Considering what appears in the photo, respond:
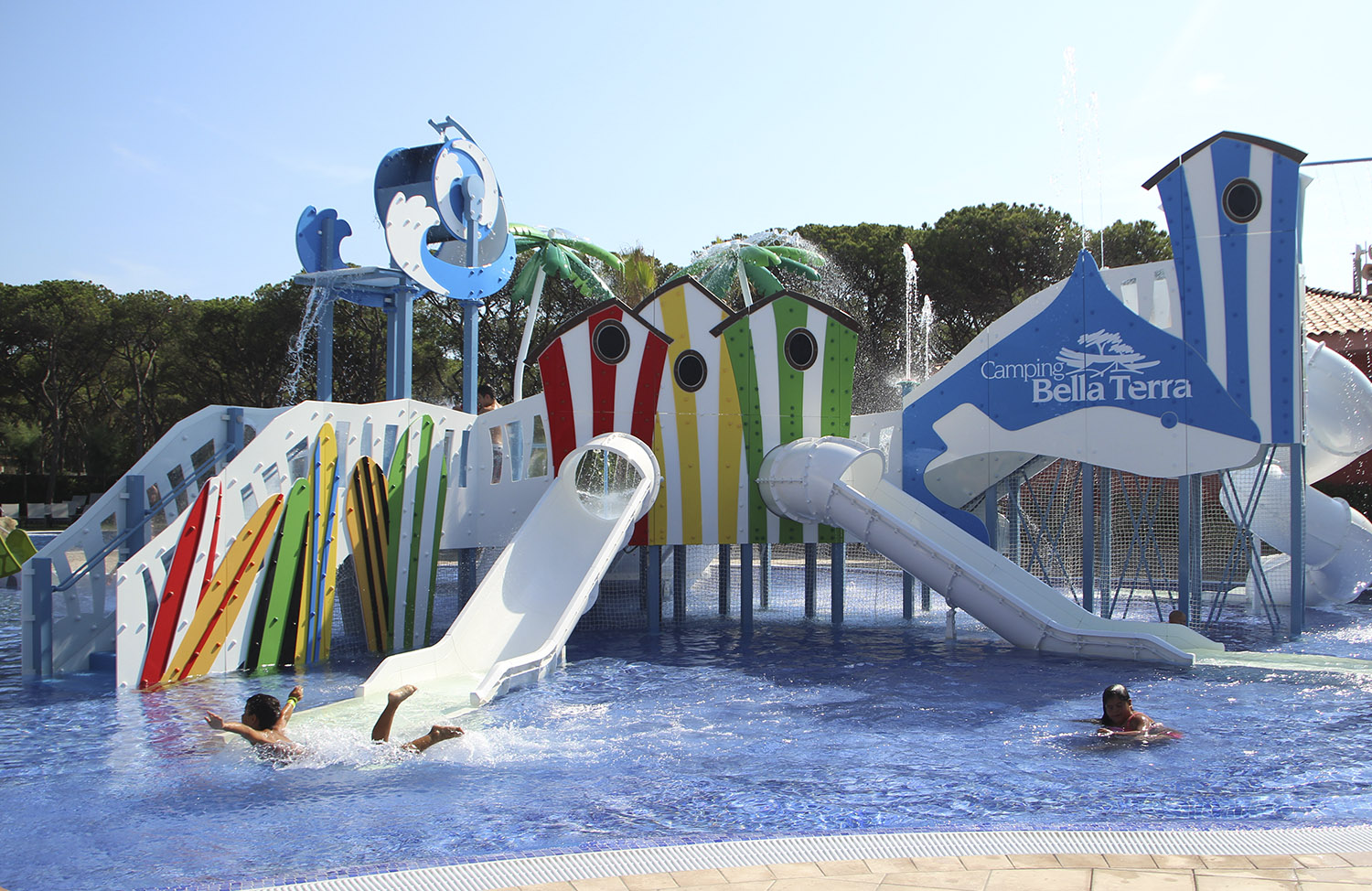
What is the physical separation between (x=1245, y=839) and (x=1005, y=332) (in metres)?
8.35

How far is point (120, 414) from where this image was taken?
124 ft

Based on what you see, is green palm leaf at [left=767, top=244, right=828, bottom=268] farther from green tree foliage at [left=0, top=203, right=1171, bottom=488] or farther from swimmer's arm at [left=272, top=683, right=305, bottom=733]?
swimmer's arm at [left=272, top=683, right=305, bottom=733]

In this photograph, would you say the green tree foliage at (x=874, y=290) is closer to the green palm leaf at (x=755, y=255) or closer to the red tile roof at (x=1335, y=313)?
the green palm leaf at (x=755, y=255)

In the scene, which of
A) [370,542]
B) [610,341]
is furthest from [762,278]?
[370,542]

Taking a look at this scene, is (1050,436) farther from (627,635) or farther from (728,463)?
Result: (627,635)

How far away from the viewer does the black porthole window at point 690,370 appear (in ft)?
39.8

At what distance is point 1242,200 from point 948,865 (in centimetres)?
932

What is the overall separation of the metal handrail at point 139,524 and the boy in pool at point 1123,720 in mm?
7293

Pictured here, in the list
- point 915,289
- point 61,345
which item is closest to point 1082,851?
point 915,289

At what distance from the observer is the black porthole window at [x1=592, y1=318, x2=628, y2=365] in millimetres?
11906

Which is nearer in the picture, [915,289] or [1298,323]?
[1298,323]

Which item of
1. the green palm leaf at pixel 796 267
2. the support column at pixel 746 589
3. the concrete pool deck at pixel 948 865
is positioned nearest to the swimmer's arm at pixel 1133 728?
the concrete pool deck at pixel 948 865

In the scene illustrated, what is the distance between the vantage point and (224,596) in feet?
29.1

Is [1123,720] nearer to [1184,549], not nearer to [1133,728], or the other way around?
[1133,728]
